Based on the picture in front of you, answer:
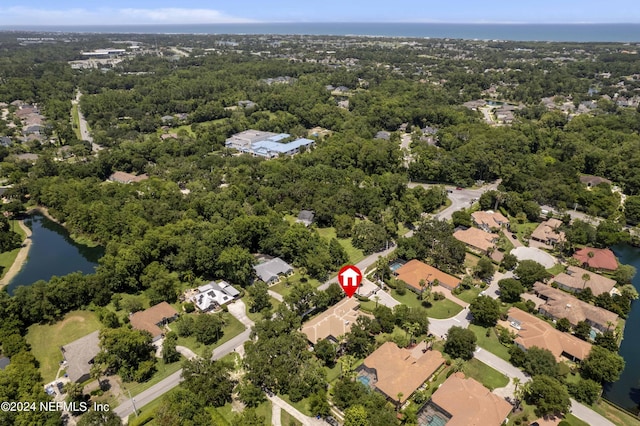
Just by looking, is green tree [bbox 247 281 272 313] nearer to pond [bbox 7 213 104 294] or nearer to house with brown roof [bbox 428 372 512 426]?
house with brown roof [bbox 428 372 512 426]

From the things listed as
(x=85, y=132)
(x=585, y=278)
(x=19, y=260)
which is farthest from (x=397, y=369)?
(x=85, y=132)

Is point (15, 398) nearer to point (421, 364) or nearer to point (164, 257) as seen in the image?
point (164, 257)

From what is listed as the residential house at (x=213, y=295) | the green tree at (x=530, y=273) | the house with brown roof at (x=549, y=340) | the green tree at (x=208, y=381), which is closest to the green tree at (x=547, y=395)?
the house with brown roof at (x=549, y=340)

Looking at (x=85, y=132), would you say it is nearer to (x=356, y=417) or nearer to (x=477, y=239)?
(x=477, y=239)

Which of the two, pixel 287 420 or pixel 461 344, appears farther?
pixel 461 344

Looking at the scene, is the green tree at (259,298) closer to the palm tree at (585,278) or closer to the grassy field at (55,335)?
the grassy field at (55,335)

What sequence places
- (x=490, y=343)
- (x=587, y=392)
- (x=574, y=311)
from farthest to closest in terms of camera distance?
(x=574, y=311) < (x=490, y=343) < (x=587, y=392)

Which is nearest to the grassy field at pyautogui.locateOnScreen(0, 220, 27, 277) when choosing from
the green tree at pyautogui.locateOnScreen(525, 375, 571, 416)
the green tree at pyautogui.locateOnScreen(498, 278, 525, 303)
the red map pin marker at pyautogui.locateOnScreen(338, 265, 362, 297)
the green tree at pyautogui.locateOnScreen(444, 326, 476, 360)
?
the red map pin marker at pyautogui.locateOnScreen(338, 265, 362, 297)

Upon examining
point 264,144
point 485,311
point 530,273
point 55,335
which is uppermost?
point 264,144
